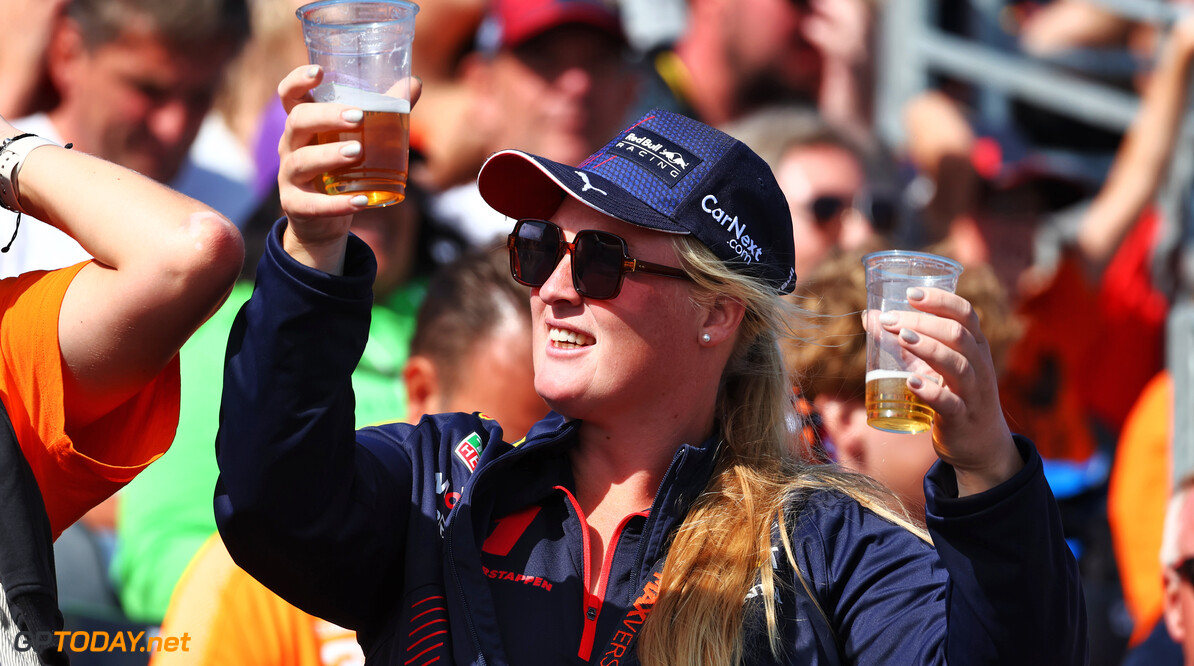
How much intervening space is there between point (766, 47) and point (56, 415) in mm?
4108

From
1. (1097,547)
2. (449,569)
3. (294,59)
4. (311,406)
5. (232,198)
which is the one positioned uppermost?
(311,406)

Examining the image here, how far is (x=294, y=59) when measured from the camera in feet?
14.5

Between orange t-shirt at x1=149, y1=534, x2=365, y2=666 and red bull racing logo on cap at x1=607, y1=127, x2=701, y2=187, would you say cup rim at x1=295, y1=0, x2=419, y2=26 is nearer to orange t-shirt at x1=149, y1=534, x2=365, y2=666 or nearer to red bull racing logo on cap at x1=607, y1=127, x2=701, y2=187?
red bull racing logo on cap at x1=607, y1=127, x2=701, y2=187

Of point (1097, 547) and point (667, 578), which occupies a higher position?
point (667, 578)

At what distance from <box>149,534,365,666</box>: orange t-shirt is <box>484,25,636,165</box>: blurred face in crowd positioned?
7.36 feet

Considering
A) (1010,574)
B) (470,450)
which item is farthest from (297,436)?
(1010,574)

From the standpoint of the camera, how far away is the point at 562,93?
455cm

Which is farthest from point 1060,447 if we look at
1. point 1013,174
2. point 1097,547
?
point 1013,174

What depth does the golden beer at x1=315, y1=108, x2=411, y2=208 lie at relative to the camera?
1781mm

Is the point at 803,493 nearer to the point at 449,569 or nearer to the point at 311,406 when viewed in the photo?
the point at 449,569

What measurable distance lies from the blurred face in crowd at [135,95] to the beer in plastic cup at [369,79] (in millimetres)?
2153

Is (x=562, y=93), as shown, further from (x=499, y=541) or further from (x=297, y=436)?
(x=297, y=436)

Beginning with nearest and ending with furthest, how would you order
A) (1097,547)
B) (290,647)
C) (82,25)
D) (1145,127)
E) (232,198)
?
(290,647) < (82,25) < (232,198) < (1097,547) < (1145,127)

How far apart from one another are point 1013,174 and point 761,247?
354 cm
